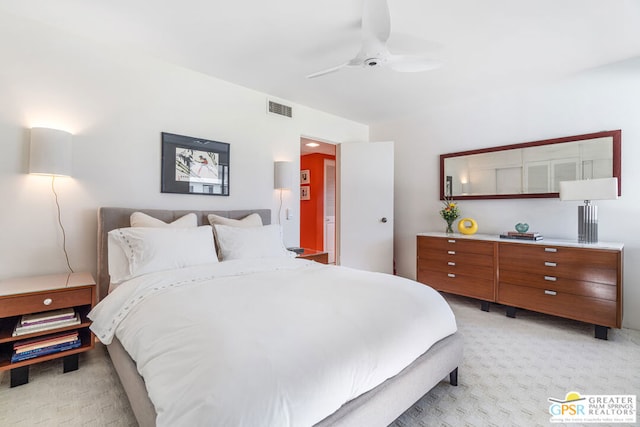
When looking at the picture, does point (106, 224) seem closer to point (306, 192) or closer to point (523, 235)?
point (523, 235)

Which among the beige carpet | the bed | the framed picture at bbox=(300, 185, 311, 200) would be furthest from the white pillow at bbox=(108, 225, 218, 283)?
the framed picture at bbox=(300, 185, 311, 200)

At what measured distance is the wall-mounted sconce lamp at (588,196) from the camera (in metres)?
2.54

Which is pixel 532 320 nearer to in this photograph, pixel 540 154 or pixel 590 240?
pixel 590 240

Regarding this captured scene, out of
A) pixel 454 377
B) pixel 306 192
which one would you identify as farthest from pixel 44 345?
pixel 306 192

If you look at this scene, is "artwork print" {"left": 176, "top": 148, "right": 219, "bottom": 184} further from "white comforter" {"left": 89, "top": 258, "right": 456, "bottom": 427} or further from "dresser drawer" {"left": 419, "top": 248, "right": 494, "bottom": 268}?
"dresser drawer" {"left": 419, "top": 248, "right": 494, "bottom": 268}

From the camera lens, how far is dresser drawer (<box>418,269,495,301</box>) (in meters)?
3.15

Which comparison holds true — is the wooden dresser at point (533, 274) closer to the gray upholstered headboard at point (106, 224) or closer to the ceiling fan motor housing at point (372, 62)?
the ceiling fan motor housing at point (372, 62)

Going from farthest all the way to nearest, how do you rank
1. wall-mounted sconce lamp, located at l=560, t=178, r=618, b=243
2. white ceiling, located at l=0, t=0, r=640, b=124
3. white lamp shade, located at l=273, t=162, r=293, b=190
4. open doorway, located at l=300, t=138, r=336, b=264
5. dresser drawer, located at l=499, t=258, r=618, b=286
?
open doorway, located at l=300, t=138, r=336, b=264 < white lamp shade, located at l=273, t=162, r=293, b=190 < wall-mounted sconce lamp, located at l=560, t=178, r=618, b=243 < dresser drawer, located at l=499, t=258, r=618, b=286 < white ceiling, located at l=0, t=0, r=640, b=124

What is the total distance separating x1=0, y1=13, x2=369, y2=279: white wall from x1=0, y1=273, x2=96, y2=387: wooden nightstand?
36 centimetres

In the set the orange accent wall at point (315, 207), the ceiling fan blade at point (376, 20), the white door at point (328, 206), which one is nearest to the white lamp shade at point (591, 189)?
the ceiling fan blade at point (376, 20)

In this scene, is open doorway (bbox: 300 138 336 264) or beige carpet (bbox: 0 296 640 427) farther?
open doorway (bbox: 300 138 336 264)

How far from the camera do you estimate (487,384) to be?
185 cm

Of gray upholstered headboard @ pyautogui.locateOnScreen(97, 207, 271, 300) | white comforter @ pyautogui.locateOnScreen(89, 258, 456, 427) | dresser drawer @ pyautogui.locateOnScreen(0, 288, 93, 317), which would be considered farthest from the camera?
gray upholstered headboard @ pyautogui.locateOnScreen(97, 207, 271, 300)

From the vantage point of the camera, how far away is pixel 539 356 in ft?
7.29
